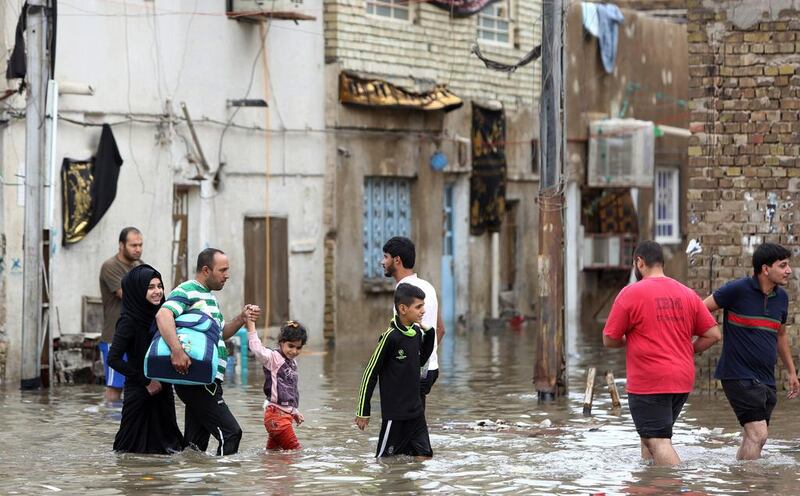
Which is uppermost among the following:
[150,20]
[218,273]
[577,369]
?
[150,20]

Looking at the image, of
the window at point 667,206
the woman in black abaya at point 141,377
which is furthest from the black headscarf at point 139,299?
the window at point 667,206

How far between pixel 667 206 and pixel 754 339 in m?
23.8

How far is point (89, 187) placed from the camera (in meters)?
20.3

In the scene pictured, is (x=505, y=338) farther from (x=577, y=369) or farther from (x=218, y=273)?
(x=218, y=273)

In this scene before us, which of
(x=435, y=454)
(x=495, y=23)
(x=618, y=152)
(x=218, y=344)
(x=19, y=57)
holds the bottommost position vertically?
(x=435, y=454)

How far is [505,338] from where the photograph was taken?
2678 centimetres

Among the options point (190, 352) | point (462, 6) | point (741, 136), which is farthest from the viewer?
point (462, 6)

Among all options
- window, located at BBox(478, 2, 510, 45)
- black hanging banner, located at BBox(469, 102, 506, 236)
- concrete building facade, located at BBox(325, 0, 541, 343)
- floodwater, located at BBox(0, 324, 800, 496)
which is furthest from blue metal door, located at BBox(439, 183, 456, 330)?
floodwater, located at BBox(0, 324, 800, 496)

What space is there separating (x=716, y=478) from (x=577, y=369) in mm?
9719

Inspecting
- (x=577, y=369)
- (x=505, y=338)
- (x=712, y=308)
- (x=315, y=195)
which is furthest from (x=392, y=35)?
(x=712, y=308)

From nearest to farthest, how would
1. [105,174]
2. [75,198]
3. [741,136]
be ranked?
[741,136] → [75,198] → [105,174]

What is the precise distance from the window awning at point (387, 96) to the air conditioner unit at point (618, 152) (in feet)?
15.9

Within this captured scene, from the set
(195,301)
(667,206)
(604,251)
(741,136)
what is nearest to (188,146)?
(741,136)

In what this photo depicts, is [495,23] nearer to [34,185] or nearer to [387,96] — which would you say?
[387,96]
